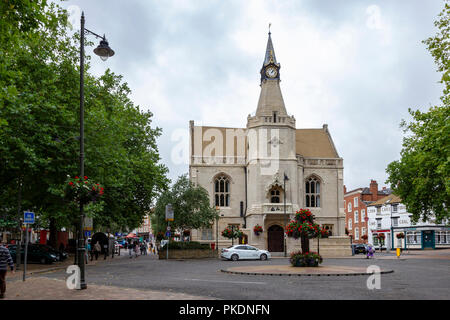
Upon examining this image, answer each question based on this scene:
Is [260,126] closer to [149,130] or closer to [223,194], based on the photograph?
[223,194]

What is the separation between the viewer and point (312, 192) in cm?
5581

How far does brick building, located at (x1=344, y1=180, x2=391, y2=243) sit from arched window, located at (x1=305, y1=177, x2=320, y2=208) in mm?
27341

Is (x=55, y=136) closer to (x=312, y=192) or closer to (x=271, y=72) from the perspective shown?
(x=271, y=72)

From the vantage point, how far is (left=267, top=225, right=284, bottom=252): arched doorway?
1983 inches

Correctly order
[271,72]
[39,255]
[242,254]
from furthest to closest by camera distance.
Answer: [271,72] → [242,254] → [39,255]

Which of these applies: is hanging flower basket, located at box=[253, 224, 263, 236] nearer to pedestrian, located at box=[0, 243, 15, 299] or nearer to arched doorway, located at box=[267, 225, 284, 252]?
arched doorway, located at box=[267, 225, 284, 252]

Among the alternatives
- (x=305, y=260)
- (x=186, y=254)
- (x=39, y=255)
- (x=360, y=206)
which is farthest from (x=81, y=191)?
(x=360, y=206)

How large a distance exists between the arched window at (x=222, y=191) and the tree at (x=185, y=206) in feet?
32.5

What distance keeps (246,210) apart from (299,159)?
28.8 feet

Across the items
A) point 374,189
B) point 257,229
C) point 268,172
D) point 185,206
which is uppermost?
point 374,189

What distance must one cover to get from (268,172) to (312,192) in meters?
8.29

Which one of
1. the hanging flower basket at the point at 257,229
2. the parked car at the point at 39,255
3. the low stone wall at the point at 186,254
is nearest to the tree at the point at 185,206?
the low stone wall at the point at 186,254

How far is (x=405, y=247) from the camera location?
69.4 meters

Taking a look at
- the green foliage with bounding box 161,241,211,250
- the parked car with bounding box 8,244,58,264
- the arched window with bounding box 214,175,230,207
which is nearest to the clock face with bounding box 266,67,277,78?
the arched window with bounding box 214,175,230,207
